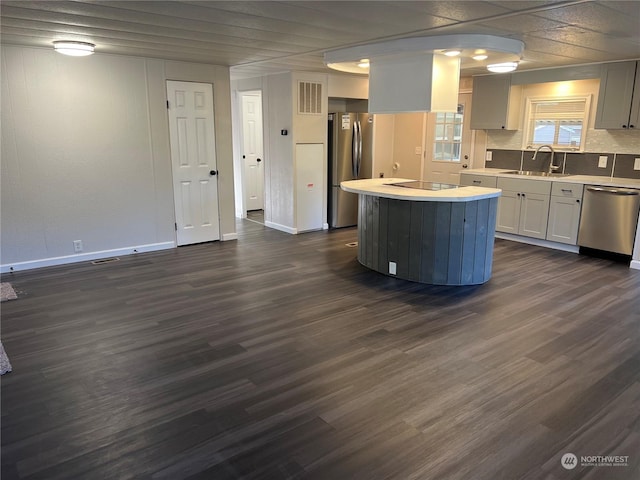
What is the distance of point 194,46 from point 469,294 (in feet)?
12.1

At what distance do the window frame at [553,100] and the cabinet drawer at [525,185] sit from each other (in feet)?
2.51

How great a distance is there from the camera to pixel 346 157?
281 inches

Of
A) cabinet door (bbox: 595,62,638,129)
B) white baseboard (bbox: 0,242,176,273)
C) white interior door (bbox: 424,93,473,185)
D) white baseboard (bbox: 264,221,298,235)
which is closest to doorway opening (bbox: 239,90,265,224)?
white baseboard (bbox: 264,221,298,235)

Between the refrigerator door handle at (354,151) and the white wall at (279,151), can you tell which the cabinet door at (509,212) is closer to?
the refrigerator door handle at (354,151)

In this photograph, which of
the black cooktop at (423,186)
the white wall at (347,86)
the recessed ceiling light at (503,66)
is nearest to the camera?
the black cooktop at (423,186)

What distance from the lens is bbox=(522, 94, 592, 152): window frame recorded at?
19.6 ft

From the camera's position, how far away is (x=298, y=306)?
13.2 feet

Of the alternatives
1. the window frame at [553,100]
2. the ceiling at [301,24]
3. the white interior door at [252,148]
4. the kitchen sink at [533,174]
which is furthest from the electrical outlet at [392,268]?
the white interior door at [252,148]

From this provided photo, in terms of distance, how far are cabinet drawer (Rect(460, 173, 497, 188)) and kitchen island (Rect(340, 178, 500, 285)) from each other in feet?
6.44

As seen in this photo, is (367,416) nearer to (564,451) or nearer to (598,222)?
(564,451)

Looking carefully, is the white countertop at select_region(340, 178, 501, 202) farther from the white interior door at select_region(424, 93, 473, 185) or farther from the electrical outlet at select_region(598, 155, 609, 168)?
the white interior door at select_region(424, 93, 473, 185)

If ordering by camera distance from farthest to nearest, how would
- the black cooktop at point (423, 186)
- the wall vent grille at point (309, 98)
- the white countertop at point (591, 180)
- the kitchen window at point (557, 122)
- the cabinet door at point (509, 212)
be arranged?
the wall vent grille at point (309, 98) → the cabinet door at point (509, 212) → the kitchen window at point (557, 122) → the white countertop at point (591, 180) → the black cooktop at point (423, 186)

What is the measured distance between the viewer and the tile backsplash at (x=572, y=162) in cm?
570

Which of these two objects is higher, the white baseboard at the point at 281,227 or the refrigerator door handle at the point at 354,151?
the refrigerator door handle at the point at 354,151
